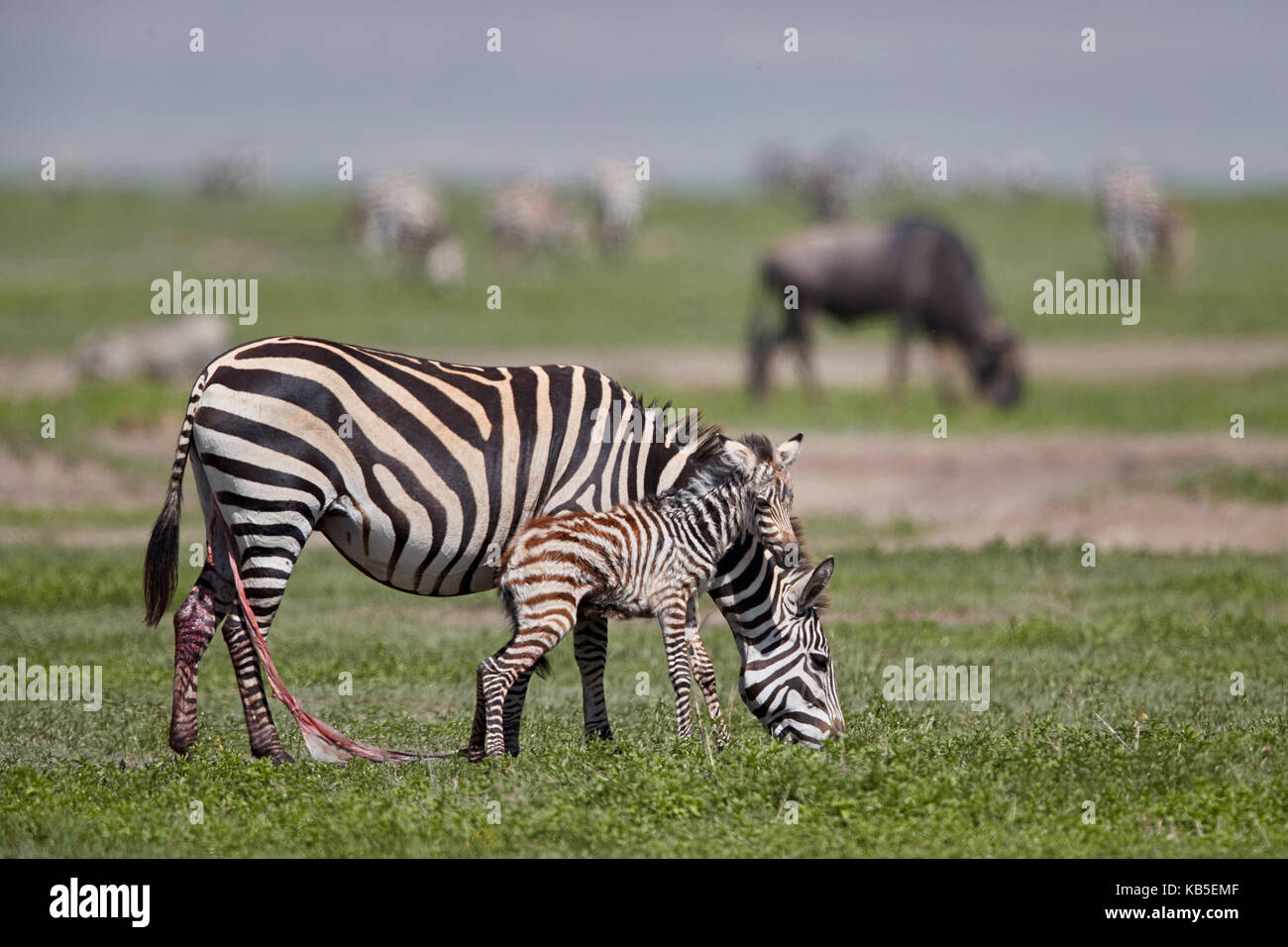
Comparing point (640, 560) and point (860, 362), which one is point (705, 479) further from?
point (860, 362)

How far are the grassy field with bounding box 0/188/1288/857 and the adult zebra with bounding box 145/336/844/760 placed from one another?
0.49 m

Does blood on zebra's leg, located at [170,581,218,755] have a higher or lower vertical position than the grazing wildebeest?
lower

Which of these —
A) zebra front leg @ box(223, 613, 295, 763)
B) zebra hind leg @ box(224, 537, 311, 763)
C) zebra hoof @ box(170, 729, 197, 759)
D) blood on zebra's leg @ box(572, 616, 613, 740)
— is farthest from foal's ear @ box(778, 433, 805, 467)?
zebra hoof @ box(170, 729, 197, 759)

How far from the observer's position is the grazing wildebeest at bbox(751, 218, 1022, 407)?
99.6 feet

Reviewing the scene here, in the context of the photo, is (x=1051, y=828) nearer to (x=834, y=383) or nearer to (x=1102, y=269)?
(x=834, y=383)

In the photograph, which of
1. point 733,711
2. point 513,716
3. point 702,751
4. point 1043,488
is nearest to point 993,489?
point 1043,488

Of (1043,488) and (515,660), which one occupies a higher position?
(515,660)

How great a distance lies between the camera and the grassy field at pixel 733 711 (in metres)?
7.77

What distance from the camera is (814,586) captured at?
371 inches

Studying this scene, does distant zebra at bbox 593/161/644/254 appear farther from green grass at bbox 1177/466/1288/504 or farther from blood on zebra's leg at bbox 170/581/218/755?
blood on zebra's leg at bbox 170/581/218/755

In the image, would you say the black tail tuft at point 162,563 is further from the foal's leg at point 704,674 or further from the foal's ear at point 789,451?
the foal's ear at point 789,451

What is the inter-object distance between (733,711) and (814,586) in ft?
5.08
